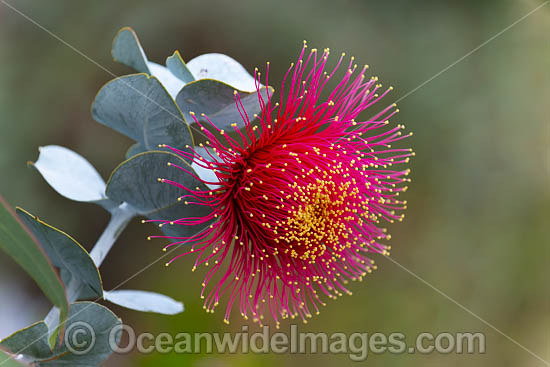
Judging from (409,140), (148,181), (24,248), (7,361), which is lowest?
(7,361)

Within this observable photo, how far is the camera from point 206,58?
72 centimetres

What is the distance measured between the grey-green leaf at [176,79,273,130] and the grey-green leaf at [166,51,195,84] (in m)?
0.04

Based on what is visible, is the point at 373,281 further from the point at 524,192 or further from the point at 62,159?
the point at 62,159

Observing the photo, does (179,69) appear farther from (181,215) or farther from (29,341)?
(29,341)

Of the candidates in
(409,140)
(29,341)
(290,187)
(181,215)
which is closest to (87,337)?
(29,341)

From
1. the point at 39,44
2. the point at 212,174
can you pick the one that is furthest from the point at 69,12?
the point at 212,174

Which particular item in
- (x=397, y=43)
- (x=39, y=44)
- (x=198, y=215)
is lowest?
(x=198, y=215)

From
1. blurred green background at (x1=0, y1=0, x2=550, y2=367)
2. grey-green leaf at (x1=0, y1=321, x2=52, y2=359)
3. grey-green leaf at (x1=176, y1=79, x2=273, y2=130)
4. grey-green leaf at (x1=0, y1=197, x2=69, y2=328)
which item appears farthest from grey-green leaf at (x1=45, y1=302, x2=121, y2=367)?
blurred green background at (x1=0, y1=0, x2=550, y2=367)

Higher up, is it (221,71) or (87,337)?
(221,71)

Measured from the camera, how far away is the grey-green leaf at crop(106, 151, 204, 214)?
617mm

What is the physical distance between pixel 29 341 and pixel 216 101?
370mm

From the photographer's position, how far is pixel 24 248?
0.43m

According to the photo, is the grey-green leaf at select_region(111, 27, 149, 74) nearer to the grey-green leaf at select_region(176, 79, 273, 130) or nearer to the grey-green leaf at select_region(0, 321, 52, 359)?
the grey-green leaf at select_region(176, 79, 273, 130)

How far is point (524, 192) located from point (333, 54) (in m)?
0.88
